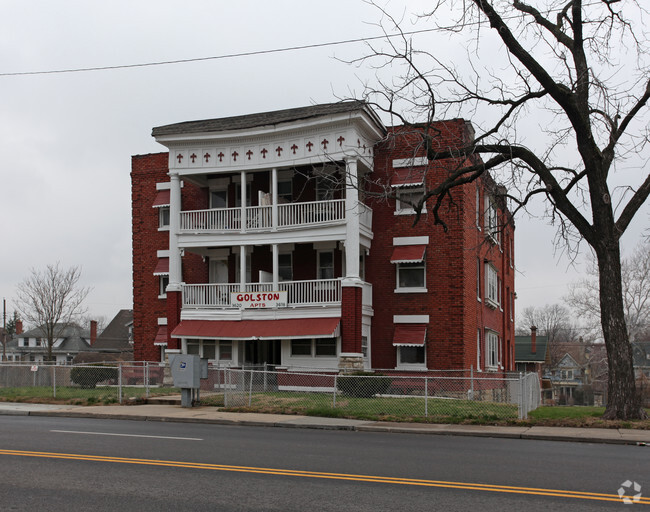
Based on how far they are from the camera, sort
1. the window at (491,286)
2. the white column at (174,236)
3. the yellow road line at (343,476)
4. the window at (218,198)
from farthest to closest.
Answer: the window at (491,286)
the window at (218,198)
the white column at (174,236)
the yellow road line at (343,476)

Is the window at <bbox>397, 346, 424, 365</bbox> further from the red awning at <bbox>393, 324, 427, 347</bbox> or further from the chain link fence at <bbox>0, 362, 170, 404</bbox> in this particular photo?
the chain link fence at <bbox>0, 362, 170, 404</bbox>

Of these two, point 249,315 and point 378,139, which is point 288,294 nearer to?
point 249,315

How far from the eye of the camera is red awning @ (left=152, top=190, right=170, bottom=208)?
30.6 meters

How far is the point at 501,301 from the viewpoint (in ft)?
120

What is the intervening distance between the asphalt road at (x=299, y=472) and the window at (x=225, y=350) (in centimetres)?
1436

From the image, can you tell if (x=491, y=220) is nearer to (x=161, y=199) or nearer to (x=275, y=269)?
(x=275, y=269)

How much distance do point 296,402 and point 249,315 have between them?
7265 millimetres

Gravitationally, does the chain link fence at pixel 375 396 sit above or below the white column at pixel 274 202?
below

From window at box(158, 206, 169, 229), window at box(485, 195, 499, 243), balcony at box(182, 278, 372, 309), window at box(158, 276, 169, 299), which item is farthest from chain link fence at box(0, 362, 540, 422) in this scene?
window at box(158, 206, 169, 229)

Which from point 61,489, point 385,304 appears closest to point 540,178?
A: point 385,304

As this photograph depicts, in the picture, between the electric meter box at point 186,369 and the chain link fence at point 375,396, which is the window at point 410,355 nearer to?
the chain link fence at point 375,396

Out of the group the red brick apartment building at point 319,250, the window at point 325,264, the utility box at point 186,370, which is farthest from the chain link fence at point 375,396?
the window at point 325,264

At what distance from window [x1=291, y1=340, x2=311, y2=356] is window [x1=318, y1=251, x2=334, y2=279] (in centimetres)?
289

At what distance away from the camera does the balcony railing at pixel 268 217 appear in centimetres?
2628
